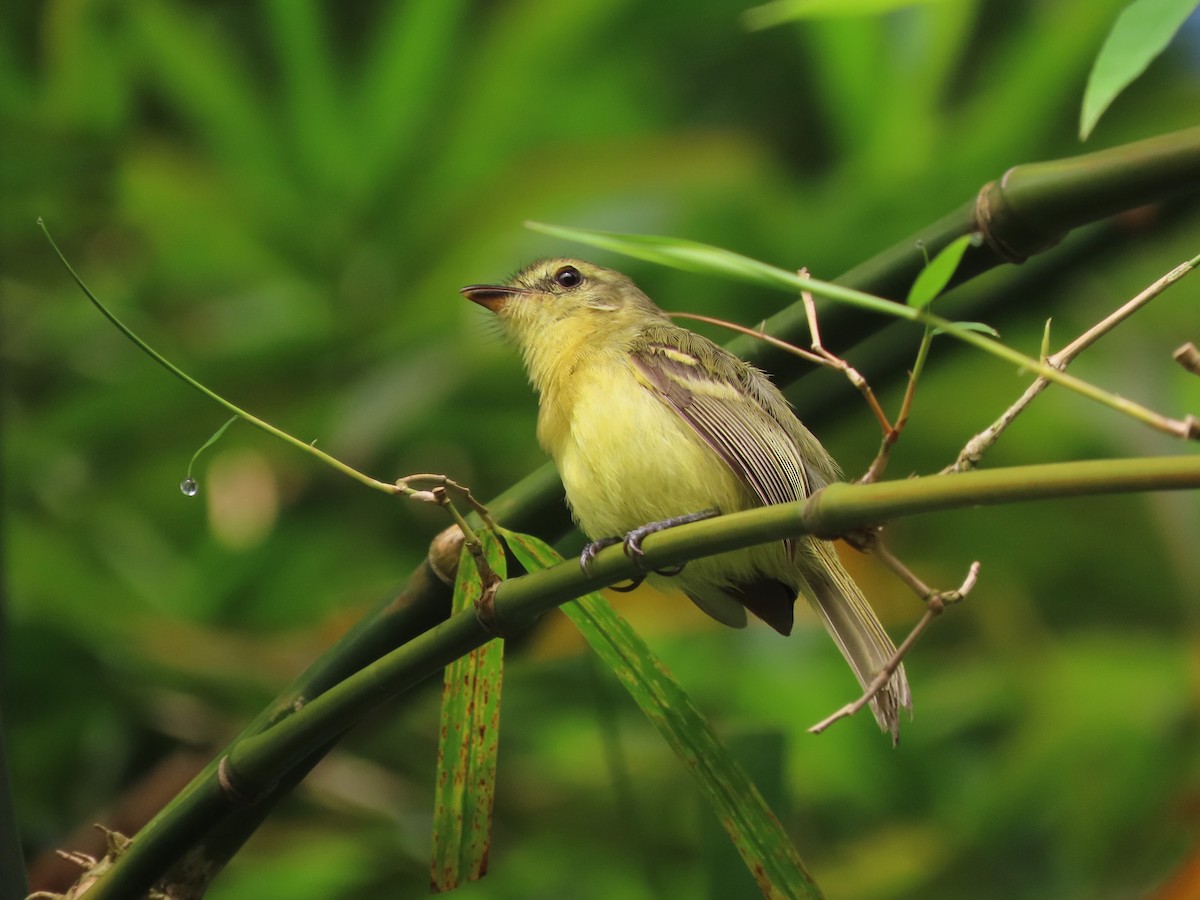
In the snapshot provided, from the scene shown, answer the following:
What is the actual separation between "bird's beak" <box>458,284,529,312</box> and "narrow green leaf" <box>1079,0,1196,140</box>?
4.12ft

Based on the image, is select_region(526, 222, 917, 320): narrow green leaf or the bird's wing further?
the bird's wing

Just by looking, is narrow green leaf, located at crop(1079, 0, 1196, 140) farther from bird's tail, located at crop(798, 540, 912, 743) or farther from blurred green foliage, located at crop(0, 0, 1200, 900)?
blurred green foliage, located at crop(0, 0, 1200, 900)

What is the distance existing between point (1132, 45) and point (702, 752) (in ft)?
1.89

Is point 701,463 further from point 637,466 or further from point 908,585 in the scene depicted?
point 908,585

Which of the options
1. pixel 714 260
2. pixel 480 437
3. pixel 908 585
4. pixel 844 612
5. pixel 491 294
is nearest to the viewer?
pixel 714 260

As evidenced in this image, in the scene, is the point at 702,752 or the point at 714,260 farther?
the point at 702,752

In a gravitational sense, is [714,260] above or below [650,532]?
below

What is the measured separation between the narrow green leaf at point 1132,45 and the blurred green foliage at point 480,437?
1465 mm

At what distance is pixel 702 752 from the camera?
1059 mm

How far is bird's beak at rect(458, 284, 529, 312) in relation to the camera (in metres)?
2.09

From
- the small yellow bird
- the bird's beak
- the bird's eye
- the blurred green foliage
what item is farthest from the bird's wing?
the blurred green foliage

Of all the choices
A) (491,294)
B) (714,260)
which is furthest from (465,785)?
(491,294)

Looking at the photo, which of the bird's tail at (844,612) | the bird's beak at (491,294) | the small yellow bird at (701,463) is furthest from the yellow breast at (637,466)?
the bird's beak at (491,294)

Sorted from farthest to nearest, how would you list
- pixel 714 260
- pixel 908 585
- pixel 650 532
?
pixel 650 532, pixel 908 585, pixel 714 260
